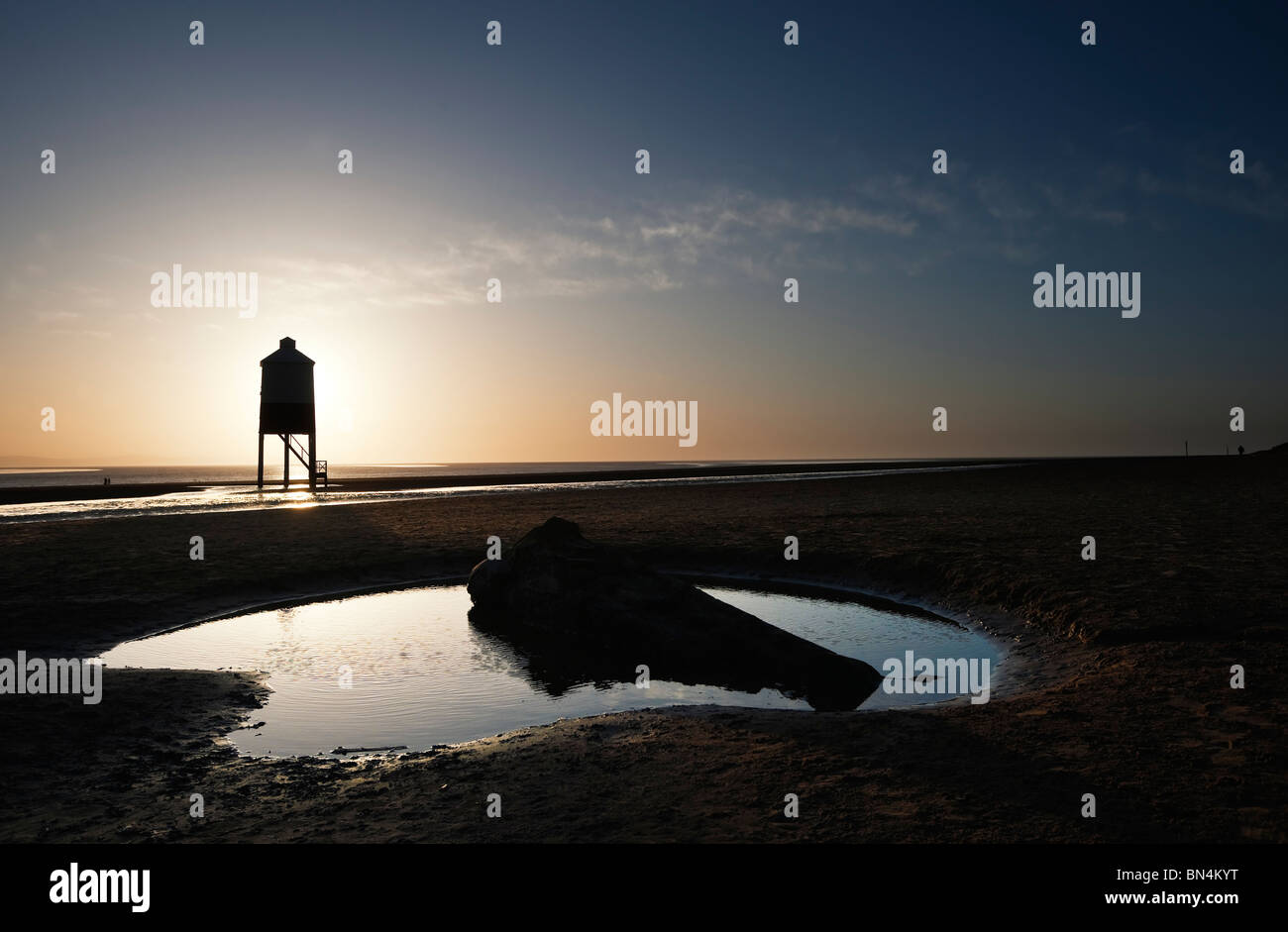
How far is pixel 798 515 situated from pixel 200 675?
66.4 feet

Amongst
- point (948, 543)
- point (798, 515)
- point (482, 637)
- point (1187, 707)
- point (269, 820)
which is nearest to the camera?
point (269, 820)

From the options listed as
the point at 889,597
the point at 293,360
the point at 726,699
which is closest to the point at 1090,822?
the point at 726,699

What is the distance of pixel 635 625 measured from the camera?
1091cm

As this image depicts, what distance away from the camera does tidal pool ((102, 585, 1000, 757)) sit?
7.79 m

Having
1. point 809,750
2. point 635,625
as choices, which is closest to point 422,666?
point 635,625

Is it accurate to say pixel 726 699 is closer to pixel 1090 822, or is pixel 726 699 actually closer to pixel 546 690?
pixel 546 690

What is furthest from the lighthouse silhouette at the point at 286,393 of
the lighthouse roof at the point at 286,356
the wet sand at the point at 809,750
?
the wet sand at the point at 809,750

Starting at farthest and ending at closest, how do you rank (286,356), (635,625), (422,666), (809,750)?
(286,356) < (635,625) < (422,666) < (809,750)

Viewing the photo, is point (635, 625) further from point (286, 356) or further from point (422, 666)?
point (286, 356)

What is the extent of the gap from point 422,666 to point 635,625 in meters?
2.97

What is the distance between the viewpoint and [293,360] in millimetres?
44781

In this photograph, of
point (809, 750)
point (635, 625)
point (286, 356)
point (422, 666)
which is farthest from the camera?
point (286, 356)

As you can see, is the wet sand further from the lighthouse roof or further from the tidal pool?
the lighthouse roof

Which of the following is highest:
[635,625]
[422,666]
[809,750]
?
[635,625]
